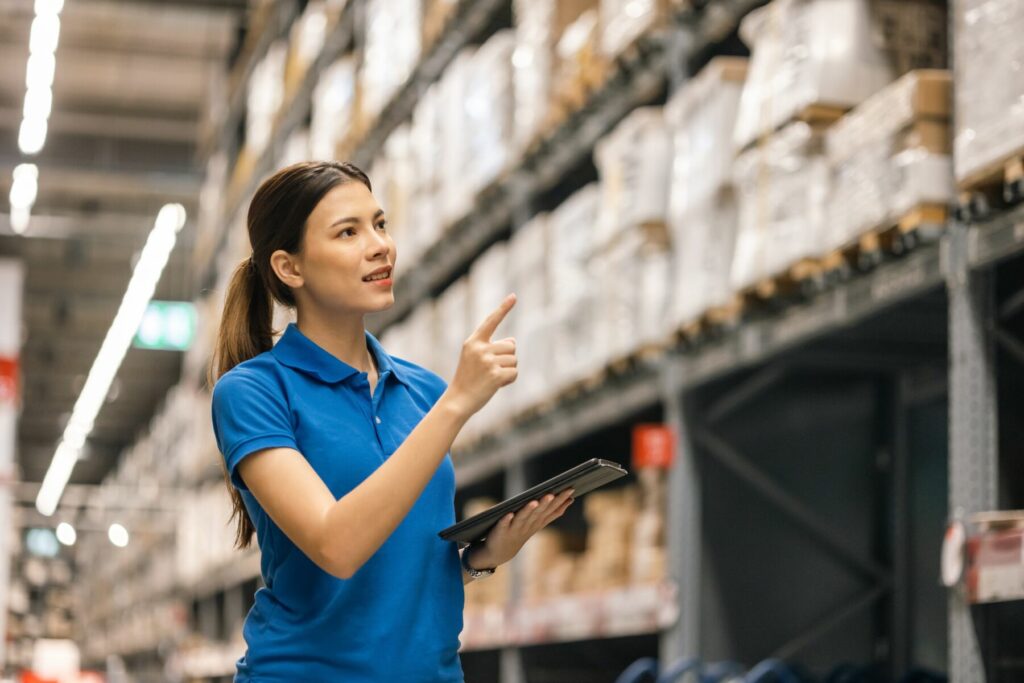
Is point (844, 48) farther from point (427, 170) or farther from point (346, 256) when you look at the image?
point (427, 170)

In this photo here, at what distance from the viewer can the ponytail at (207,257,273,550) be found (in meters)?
2.25

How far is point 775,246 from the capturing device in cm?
463

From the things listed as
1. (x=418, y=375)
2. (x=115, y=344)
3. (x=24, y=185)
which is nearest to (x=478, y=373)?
(x=418, y=375)

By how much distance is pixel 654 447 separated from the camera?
Answer: 5688 mm

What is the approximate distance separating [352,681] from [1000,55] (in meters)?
2.39

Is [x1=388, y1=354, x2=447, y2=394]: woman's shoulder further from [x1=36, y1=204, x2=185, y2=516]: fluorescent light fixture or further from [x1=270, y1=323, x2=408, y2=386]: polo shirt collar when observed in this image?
[x1=36, y1=204, x2=185, y2=516]: fluorescent light fixture

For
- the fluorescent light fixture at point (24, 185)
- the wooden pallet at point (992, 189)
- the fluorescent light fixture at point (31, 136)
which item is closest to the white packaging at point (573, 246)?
the wooden pallet at point (992, 189)

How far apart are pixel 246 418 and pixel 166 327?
2025 centimetres

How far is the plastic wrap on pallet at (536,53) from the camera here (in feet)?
22.3

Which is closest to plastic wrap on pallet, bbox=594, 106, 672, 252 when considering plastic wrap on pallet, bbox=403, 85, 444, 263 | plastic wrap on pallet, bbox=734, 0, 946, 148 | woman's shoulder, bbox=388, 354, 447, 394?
plastic wrap on pallet, bbox=734, 0, 946, 148

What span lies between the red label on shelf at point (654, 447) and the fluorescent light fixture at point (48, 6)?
32.5ft

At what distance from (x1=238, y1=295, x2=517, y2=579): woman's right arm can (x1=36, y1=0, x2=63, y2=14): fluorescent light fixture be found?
1285cm

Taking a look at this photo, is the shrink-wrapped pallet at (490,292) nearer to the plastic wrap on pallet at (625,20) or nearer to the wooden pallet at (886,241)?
the plastic wrap on pallet at (625,20)

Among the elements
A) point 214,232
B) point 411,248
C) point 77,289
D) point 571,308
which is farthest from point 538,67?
point 77,289
